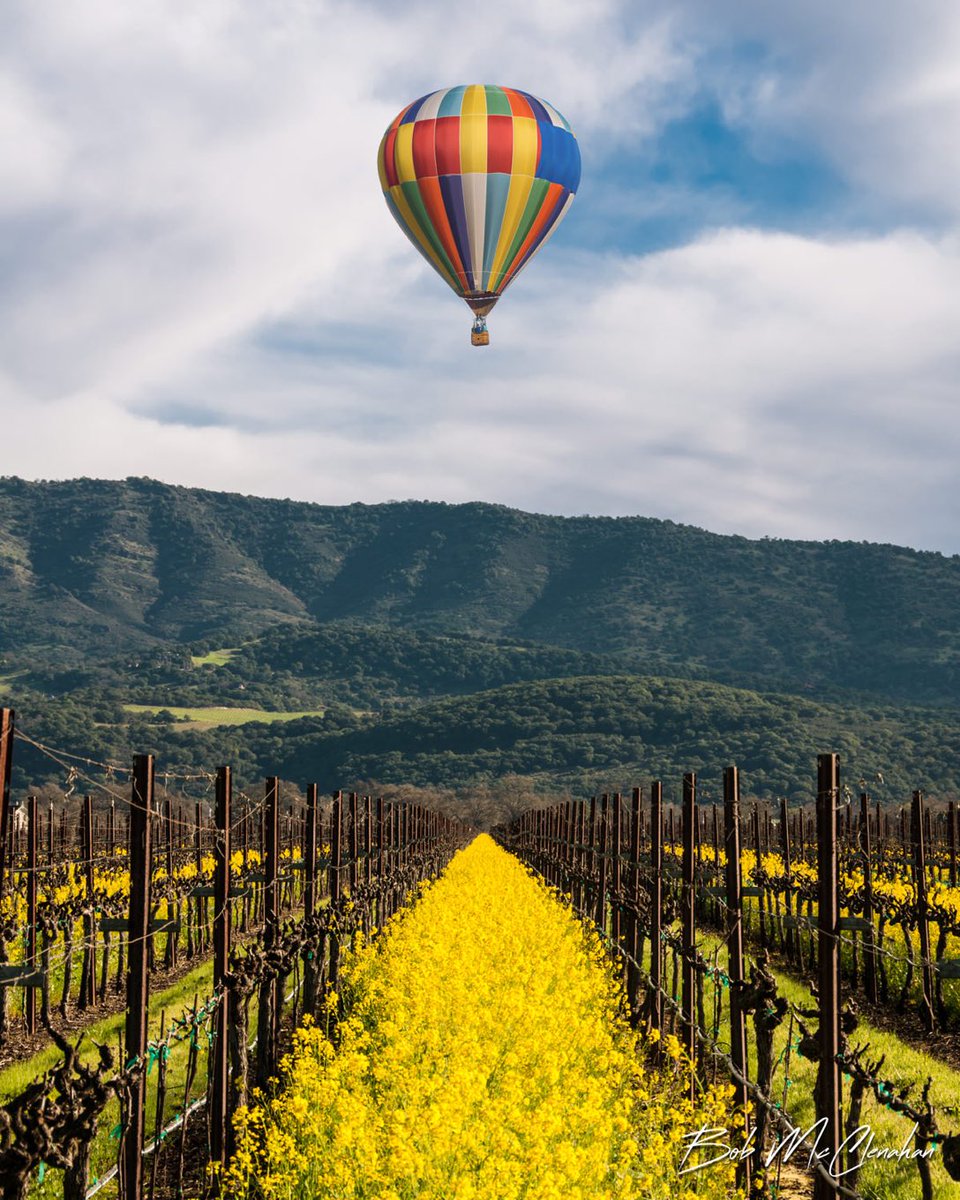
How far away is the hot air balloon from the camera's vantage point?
33.6 meters

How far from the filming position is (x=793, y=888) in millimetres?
21875

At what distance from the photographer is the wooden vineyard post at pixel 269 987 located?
37.0ft

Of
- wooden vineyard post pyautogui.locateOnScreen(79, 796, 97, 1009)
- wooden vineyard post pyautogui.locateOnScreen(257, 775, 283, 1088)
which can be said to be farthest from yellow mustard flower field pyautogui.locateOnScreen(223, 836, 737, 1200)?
wooden vineyard post pyautogui.locateOnScreen(79, 796, 97, 1009)

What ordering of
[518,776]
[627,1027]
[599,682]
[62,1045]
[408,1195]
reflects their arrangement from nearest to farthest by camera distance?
[62,1045] < [408,1195] < [627,1027] < [518,776] < [599,682]

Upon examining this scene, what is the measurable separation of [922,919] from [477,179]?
77.2ft

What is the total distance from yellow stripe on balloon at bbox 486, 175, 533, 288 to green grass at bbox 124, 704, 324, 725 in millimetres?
98309

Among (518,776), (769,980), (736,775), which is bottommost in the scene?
(518,776)

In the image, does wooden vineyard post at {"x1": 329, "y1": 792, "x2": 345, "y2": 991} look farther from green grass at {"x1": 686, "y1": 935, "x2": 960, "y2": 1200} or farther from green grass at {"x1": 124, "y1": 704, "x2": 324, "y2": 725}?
green grass at {"x1": 124, "y1": 704, "x2": 324, "y2": 725}

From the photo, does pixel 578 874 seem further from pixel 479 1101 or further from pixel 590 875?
pixel 479 1101

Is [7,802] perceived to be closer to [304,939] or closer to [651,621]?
[304,939]

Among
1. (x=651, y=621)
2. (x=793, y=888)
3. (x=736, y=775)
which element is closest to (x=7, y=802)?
(x=736, y=775)

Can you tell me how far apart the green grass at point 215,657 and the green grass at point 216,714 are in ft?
89.7

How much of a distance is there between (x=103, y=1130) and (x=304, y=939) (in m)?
3.62

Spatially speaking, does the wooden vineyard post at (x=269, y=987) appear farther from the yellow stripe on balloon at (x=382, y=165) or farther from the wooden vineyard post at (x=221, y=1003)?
the yellow stripe on balloon at (x=382, y=165)
